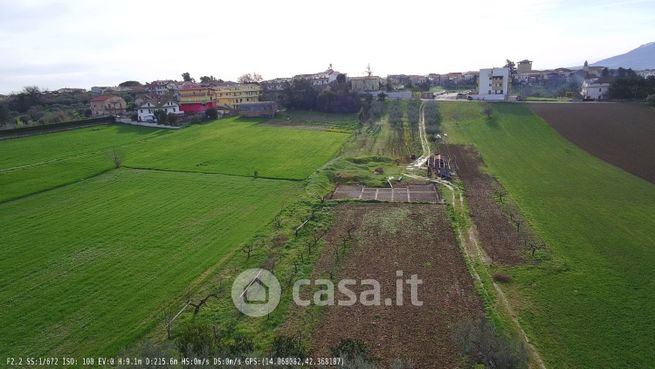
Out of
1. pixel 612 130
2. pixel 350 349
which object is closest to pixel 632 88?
pixel 612 130

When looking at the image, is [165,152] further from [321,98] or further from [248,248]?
[321,98]

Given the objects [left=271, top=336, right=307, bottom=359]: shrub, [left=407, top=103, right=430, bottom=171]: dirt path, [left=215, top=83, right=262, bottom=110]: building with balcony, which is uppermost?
[left=215, top=83, right=262, bottom=110]: building with balcony

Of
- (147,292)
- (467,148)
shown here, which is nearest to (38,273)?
(147,292)

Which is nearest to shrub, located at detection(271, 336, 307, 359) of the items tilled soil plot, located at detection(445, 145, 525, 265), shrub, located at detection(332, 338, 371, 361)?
shrub, located at detection(332, 338, 371, 361)

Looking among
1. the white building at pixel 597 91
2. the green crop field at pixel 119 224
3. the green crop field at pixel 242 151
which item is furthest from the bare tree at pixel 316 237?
the white building at pixel 597 91

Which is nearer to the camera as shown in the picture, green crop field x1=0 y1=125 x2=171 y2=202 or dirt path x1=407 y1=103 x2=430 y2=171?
green crop field x1=0 y1=125 x2=171 y2=202

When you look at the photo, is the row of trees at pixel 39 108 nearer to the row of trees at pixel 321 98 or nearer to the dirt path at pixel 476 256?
the row of trees at pixel 321 98

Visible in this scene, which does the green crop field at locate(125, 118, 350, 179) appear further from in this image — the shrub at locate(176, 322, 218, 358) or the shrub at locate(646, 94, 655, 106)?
the shrub at locate(646, 94, 655, 106)
